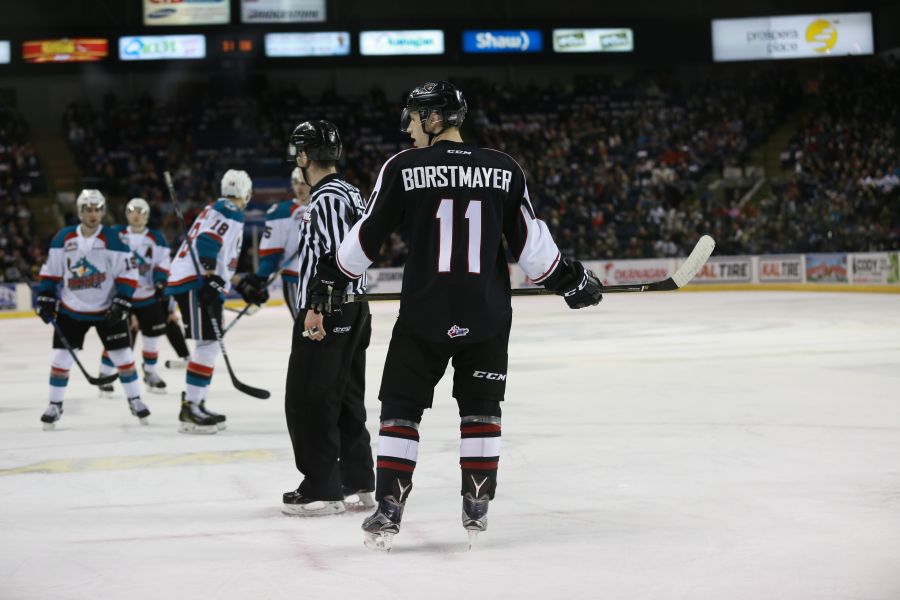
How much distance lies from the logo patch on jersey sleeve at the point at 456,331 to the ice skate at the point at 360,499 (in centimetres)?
109

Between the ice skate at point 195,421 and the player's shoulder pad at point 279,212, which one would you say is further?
the ice skate at point 195,421

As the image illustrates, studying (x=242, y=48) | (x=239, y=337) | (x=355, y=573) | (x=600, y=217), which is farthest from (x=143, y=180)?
(x=355, y=573)

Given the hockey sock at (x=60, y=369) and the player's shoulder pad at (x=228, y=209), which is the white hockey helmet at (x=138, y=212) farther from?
the player's shoulder pad at (x=228, y=209)

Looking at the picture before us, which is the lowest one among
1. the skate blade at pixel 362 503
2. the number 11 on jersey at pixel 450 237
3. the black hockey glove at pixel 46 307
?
the skate blade at pixel 362 503

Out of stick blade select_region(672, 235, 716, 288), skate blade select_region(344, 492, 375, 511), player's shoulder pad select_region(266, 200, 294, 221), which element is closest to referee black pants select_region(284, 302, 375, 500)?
skate blade select_region(344, 492, 375, 511)

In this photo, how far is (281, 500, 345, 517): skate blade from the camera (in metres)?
4.20

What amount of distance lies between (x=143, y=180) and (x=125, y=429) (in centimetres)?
2012

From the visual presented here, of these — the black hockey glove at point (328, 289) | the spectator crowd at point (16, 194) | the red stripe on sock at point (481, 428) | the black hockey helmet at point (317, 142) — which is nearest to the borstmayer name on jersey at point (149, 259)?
the black hockey helmet at point (317, 142)

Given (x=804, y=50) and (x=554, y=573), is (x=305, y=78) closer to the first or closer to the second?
(x=804, y=50)

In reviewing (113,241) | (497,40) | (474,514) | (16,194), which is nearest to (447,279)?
(474,514)

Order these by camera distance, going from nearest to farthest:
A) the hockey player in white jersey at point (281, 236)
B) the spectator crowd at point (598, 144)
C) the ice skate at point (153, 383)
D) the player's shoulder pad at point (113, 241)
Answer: the hockey player in white jersey at point (281, 236) → the player's shoulder pad at point (113, 241) → the ice skate at point (153, 383) → the spectator crowd at point (598, 144)

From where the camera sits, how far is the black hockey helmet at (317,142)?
173 inches

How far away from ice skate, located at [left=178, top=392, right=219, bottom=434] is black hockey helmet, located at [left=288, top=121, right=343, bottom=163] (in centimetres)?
249

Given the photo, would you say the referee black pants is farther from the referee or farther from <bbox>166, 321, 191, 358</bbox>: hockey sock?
<bbox>166, 321, 191, 358</bbox>: hockey sock
